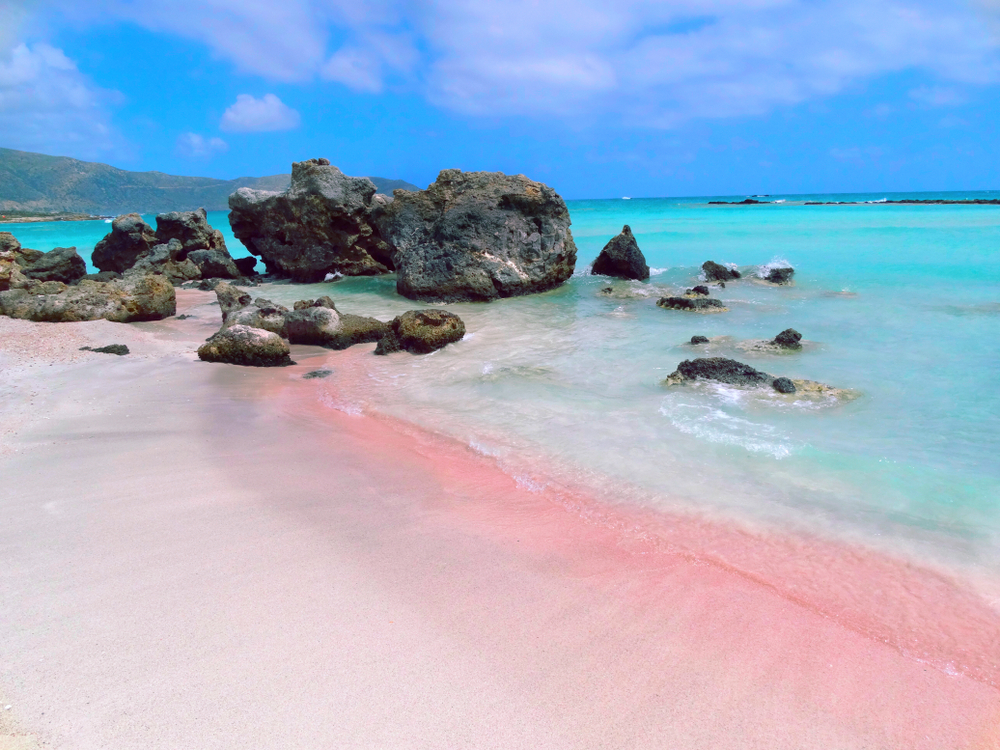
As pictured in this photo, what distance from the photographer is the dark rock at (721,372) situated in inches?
253

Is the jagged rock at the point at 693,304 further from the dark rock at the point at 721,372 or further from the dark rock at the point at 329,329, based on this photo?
the dark rock at the point at 329,329

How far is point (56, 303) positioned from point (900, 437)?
1207cm

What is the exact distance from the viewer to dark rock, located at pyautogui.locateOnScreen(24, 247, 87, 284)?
51.1 ft

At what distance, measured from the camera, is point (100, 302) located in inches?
409

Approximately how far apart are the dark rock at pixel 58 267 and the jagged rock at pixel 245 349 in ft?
36.2

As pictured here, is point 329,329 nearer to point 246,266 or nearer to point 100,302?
point 100,302

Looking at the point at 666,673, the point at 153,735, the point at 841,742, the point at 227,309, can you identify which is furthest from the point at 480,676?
the point at 227,309

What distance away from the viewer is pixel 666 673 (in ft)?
7.92

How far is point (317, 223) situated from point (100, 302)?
6.11m

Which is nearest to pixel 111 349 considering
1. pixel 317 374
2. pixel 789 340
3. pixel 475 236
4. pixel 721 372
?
pixel 317 374

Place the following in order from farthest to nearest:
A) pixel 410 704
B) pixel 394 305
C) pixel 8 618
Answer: pixel 394 305 → pixel 8 618 → pixel 410 704

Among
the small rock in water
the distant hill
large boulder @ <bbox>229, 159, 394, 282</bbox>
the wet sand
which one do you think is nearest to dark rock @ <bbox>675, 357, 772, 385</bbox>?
the wet sand

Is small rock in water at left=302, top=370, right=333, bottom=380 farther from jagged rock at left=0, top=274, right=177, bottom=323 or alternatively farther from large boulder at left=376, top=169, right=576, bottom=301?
large boulder at left=376, top=169, right=576, bottom=301

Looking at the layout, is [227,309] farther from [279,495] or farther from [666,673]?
[666,673]
